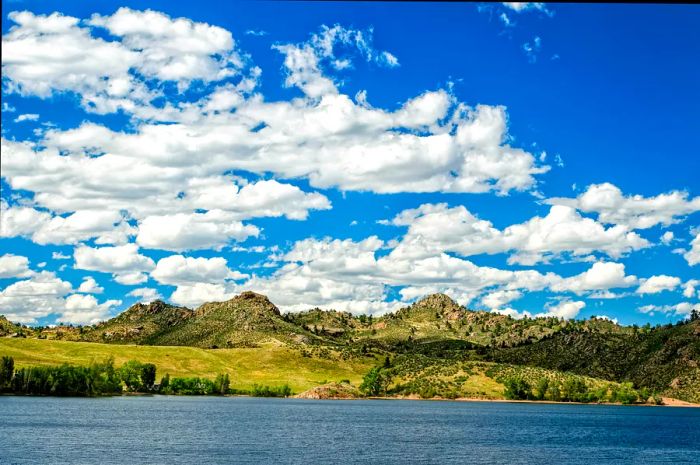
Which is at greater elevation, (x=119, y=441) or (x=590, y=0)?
(x=590, y=0)

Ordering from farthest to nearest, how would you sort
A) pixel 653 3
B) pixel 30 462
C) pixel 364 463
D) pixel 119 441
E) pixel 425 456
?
pixel 119 441
pixel 425 456
pixel 364 463
pixel 30 462
pixel 653 3

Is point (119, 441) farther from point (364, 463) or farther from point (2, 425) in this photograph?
point (364, 463)

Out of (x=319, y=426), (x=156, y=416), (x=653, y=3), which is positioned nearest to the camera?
(x=653, y=3)

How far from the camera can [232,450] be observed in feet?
393

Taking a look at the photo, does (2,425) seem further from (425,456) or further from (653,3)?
(653,3)

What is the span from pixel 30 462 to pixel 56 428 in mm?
55182

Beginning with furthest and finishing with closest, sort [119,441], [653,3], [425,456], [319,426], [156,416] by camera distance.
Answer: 1. [156,416]
2. [319,426]
3. [119,441]
4. [425,456]
5. [653,3]

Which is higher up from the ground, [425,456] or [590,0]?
[590,0]

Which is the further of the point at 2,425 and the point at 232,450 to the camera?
the point at 2,425

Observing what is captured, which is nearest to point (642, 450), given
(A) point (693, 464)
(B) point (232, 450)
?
(A) point (693, 464)

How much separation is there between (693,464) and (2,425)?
5173 inches

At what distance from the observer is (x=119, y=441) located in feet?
418

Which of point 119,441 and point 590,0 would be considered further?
point 119,441

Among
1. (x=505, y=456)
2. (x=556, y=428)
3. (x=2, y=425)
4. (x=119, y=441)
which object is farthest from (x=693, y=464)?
(x=2, y=425)
